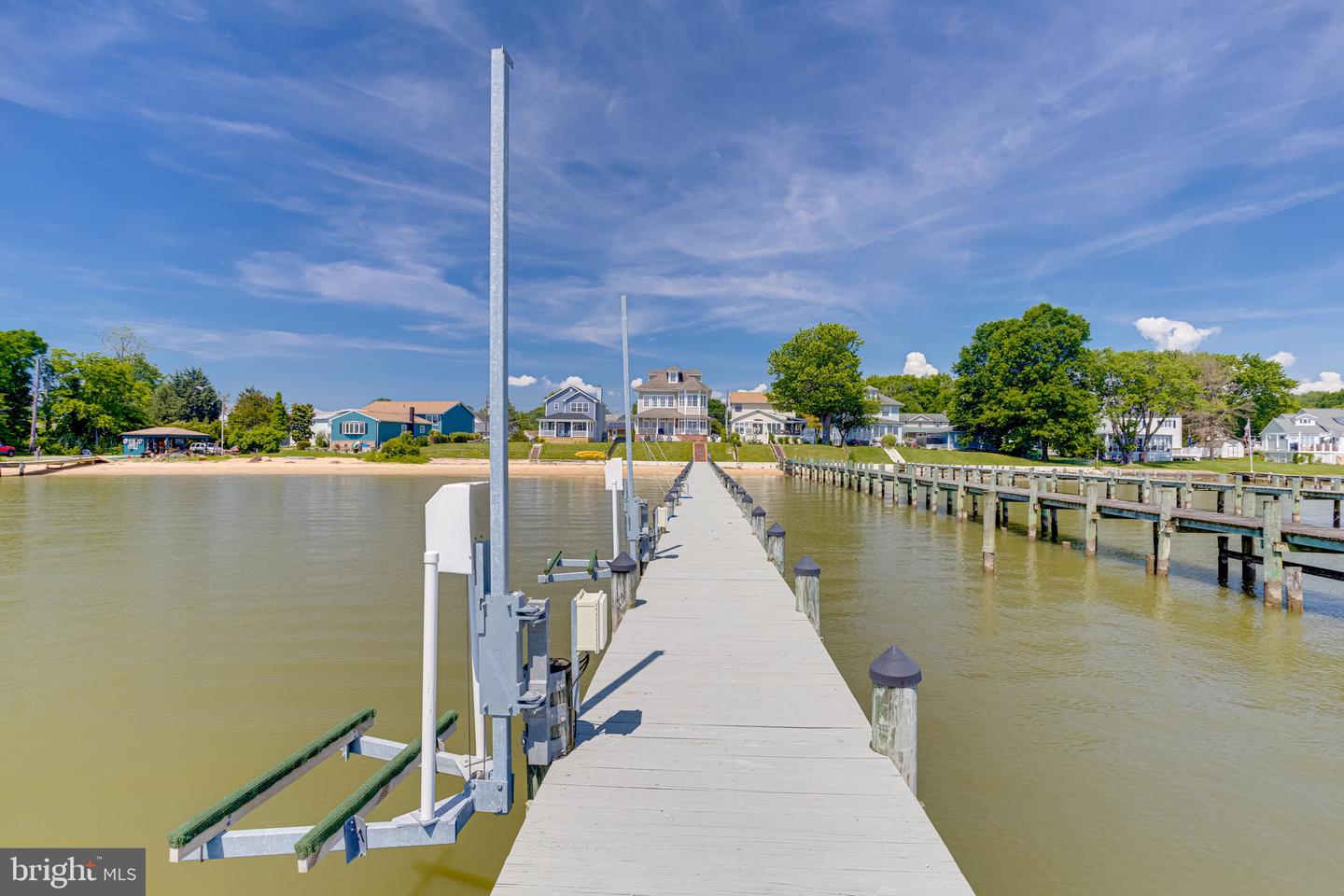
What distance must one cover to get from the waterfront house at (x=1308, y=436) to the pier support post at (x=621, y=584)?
330ft

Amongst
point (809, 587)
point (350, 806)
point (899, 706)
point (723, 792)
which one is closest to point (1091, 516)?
point (809, 587)

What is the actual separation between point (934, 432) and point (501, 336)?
3903 inches

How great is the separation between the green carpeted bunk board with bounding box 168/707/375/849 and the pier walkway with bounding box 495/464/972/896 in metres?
1.87

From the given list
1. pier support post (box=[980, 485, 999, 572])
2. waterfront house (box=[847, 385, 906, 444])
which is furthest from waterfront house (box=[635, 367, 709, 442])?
pier support post (box=[980, 485, 999, 572])

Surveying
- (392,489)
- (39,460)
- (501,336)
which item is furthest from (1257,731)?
(39,460)

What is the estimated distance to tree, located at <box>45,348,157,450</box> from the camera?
6544 cm

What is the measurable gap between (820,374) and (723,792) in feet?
244

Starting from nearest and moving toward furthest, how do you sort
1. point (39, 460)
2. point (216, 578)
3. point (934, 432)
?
1. point (216, 578)
2. point (39, 460)
3. point (934, 432)

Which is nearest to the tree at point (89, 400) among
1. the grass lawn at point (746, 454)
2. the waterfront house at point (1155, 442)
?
the grass lawn at point (746, 454)

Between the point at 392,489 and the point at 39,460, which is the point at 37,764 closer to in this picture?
the point at 392,489

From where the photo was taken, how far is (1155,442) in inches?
3273

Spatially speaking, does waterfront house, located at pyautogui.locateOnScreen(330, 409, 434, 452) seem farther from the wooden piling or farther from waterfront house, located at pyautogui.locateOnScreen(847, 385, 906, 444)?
the wooden piling

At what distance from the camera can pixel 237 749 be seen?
7160 millimetres

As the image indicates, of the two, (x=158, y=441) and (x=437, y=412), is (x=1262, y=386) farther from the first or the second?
(x=158, y=441)
